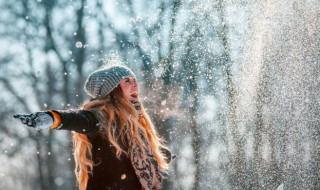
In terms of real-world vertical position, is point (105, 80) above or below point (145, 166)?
above

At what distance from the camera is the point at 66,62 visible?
14477mm

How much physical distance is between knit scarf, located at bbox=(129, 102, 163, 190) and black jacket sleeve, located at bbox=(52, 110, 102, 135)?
13.1 inches

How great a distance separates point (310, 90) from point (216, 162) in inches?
173

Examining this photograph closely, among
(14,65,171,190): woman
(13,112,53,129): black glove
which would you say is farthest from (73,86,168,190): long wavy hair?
(13,112,53,129): black glove

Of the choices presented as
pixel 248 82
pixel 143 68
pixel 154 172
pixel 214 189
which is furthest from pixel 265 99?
pixel 154 172

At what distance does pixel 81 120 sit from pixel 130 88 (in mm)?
685

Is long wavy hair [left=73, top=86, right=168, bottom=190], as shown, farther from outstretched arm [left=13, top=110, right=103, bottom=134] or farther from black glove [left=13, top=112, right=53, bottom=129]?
black glove [left=13, top=112, right=53, bottom=129]

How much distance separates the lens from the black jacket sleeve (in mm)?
2541

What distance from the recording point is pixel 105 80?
10.4ft

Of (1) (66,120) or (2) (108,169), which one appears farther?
(2) (108,169)

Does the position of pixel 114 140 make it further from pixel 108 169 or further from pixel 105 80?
pixel 105 80

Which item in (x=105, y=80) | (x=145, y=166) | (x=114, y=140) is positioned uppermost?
(x=105, y=80)

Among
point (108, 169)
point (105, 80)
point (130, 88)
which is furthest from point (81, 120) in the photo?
point (130, 88)

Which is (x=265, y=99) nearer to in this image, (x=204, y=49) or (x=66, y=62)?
(x=204, y=49)
